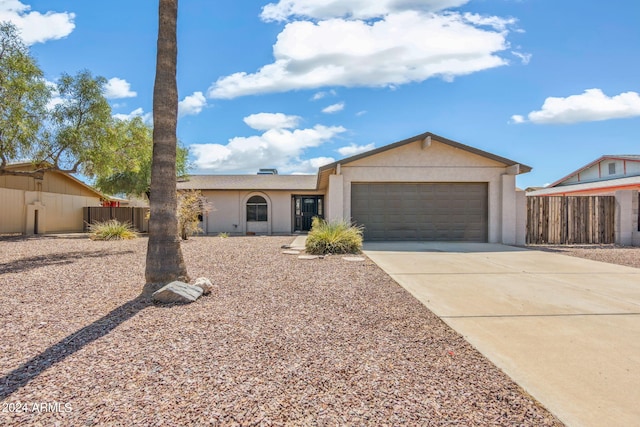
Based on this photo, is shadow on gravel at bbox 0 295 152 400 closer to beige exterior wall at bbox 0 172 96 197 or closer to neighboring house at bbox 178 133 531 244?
neighboring house at bbox 178 133 531 244

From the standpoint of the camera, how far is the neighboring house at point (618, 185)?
1448 centimetres

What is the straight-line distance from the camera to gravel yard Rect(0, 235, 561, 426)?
2.66 metres

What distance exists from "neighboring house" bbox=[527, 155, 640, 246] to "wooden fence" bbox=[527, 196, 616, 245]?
0.93ft

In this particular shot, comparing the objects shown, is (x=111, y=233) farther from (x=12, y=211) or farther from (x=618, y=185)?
(x=618, y=185)

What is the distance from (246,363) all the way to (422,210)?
1272 cm

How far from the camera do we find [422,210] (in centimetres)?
1523

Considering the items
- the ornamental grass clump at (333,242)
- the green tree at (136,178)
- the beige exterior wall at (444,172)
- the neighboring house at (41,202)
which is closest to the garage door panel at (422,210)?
the beige exterior wall at (444,172)

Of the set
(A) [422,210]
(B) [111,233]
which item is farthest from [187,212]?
(A) [422,210]

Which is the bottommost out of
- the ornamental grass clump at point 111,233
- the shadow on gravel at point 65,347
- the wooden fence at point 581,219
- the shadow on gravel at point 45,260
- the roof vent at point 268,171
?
the shadow on gravel at point 65,347

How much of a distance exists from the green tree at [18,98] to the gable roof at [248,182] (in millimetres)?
9038

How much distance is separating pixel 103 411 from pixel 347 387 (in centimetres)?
171

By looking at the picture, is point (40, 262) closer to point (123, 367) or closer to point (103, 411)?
point (123, 367)

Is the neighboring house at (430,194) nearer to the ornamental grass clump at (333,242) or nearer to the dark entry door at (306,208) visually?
the ornamental grass clump at (333,242)

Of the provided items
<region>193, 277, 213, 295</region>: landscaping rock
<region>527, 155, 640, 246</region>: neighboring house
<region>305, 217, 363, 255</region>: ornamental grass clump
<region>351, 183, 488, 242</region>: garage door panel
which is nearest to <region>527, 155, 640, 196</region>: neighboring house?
<region>527, 155, 640, 246</region>: neighboring house
